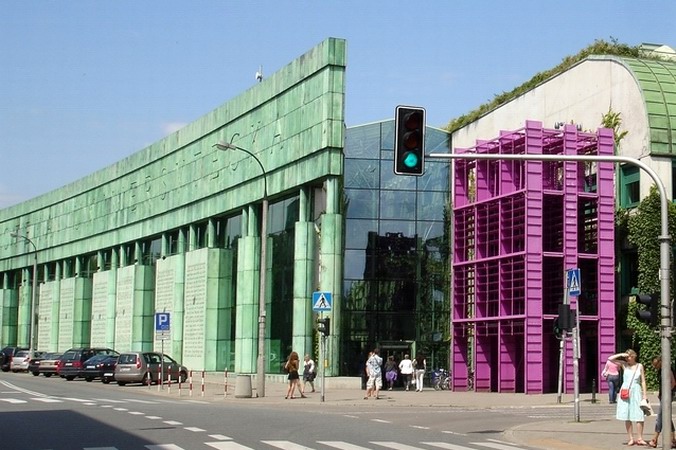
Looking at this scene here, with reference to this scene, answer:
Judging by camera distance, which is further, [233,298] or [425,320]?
[233,298]

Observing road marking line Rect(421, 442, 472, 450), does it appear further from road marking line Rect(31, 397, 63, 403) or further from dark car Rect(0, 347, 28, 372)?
dark car Rect(0, 347, 28, 372)

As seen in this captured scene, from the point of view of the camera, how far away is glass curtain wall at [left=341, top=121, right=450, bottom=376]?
49.7 meters

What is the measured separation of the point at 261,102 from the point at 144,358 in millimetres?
13377

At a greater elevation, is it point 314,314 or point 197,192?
point 197,192

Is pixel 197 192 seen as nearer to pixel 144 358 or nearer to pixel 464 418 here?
pixel 144 358

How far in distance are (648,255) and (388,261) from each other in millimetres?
12085

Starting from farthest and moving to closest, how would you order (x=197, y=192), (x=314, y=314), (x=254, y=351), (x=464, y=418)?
1. (x=197, y=192)
2. (x=254, y=351)
3. (x=314, y=314)
4. (x=464, y=418)

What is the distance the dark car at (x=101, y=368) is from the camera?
5341 cm

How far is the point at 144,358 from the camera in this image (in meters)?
50.1

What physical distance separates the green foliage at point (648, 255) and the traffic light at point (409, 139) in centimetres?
2628

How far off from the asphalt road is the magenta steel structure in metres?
8.75

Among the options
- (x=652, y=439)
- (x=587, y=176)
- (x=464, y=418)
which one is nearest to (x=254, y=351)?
(x=587, y=176)

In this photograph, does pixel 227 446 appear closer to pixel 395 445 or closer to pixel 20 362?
pixel 395 445

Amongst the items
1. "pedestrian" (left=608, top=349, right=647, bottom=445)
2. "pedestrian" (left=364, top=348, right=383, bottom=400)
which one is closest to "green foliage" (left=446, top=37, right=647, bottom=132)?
"pedestrian" (left=364, top=348, right=383, bottom=400)
